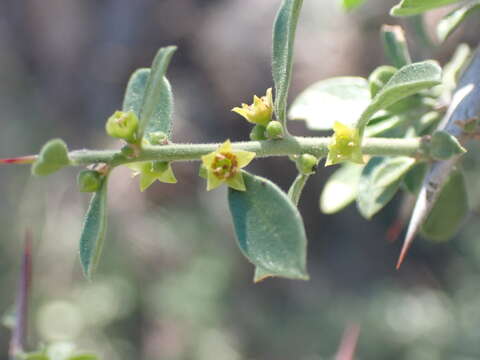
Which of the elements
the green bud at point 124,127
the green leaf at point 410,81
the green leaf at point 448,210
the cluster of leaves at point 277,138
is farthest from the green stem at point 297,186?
the green leaf at point 448,210

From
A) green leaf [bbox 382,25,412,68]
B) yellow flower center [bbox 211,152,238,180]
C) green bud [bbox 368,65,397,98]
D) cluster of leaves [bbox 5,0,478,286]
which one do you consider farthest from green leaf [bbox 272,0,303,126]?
green leaf [bbox 382,25,412,68]

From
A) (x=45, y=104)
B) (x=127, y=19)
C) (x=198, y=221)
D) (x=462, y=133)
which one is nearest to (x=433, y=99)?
(x=462, y=133)

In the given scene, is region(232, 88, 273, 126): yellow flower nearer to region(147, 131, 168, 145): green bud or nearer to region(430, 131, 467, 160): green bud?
region(147, 131, 168, 145): green bud

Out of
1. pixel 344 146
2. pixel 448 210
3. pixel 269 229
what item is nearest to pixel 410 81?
pixel 344 146

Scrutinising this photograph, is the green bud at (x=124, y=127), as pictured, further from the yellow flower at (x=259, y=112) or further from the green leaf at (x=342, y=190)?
the green leaf at (x=342, y=190)

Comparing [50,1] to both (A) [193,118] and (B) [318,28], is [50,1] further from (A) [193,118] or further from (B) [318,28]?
(B) [318,28]

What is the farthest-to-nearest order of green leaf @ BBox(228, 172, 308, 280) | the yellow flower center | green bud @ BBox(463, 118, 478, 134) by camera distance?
green bud @ BBox(463, 118, 478, 134) < the yellow flower center < green leaf @ BBox(228, 172, 308, 280)

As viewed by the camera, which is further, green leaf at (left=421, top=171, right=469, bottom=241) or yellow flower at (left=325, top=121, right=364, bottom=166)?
green leaf at (left=421, top=171, right=469, bottom=241)

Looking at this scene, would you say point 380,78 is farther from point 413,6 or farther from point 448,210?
point 448,210

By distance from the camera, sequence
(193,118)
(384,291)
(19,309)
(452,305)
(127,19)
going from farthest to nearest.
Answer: (127,19), (193,118), (384,291), (452,305), (19,309)
